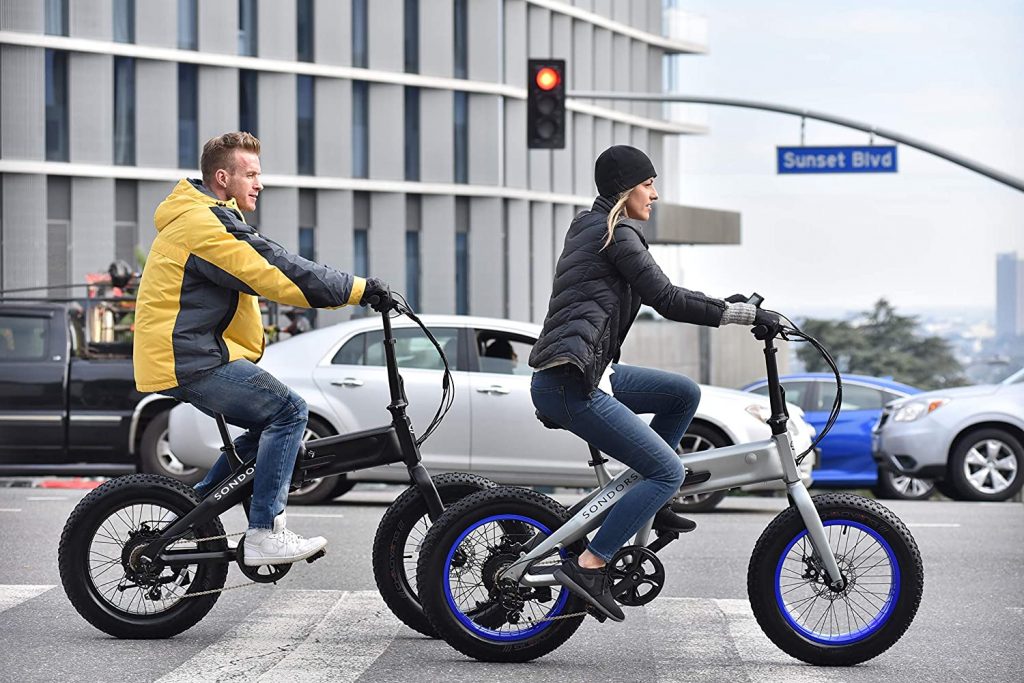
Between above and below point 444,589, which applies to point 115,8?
above

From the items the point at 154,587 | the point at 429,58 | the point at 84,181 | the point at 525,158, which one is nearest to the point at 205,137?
the point at 84,181

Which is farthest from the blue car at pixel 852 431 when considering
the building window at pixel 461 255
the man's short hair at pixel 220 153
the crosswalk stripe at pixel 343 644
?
the building window at pixel 461 255

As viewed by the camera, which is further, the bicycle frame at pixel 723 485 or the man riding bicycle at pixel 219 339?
the man riding bicycle at pixel 219 339

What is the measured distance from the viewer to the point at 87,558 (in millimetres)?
6527

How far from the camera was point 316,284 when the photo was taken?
6090 millimetres

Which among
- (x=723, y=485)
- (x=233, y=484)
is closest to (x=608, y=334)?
(x=723, y=485)

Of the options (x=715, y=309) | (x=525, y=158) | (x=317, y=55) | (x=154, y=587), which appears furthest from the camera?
(x=525, y=158)

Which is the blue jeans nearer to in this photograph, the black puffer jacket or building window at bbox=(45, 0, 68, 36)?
the black puffer jacket

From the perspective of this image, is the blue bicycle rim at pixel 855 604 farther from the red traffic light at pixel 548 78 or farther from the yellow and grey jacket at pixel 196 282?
the red traffic light at pixel 548 78

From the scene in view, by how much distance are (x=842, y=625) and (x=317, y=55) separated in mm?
41327

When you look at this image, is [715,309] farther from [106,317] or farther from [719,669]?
[106,317]

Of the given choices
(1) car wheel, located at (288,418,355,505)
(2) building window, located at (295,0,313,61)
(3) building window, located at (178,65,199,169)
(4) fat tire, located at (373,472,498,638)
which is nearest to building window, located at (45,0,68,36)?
(3) building window, located at (178,65,199,169)

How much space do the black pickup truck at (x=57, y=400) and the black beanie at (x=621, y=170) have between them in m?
9.04

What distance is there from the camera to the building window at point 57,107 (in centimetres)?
4150
